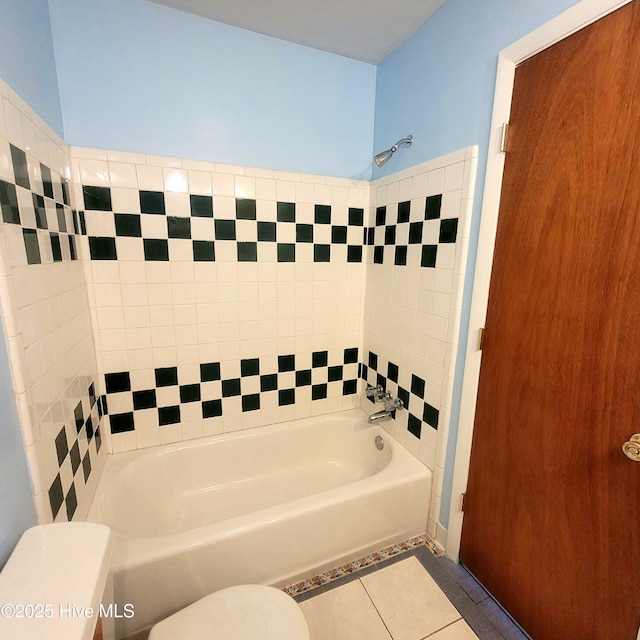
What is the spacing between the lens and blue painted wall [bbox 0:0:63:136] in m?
0.86

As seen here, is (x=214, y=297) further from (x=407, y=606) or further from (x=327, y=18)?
(x=407, y=606)

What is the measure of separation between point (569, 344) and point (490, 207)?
526 mm

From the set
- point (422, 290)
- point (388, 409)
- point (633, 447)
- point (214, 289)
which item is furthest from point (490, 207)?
point (214, 289)

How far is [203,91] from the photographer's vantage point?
4.61 ft

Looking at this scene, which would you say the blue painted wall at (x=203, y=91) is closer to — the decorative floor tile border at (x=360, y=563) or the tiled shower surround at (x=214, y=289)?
the tiled shower surround at (x=214, y=289)

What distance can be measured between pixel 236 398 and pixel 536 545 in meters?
1.39

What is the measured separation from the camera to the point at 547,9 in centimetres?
92

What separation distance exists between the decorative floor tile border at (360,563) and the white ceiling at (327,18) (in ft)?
7.56

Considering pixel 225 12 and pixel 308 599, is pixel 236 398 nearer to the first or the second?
pixel 308 599

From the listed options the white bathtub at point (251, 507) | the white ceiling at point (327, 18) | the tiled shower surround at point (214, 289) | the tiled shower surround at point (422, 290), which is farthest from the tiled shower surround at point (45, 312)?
the tiled shower surround at point (422, 290)

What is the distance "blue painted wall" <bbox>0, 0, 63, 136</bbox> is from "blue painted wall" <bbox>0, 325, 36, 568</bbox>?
0.76 meters

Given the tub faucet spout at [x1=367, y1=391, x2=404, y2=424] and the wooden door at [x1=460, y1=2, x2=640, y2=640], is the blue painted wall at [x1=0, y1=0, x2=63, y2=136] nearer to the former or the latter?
the wooden door at [x1=460, y1=2, x2=640, y2=640]

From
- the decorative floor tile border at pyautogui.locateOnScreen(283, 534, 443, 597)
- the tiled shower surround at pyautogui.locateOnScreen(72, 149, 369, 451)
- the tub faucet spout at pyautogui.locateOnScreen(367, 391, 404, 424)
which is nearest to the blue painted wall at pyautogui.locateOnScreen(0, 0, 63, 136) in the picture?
the tiled shower surround at pyautogui.locateOnScreen(72, 149, 369, 451)

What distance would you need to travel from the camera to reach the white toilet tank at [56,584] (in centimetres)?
53
